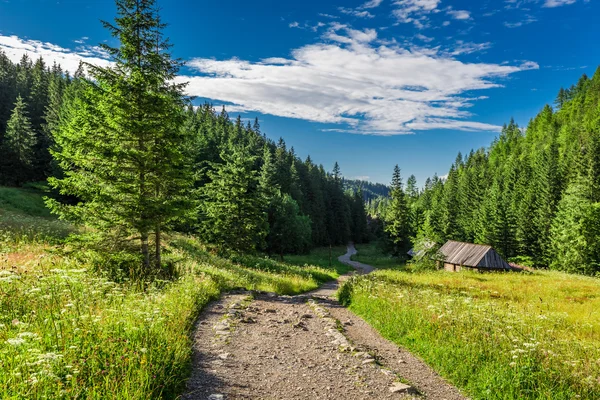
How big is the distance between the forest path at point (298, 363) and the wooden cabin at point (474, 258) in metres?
33.7

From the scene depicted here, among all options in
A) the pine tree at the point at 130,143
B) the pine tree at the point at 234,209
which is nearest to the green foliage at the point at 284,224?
the pine tree at the point at 234,209

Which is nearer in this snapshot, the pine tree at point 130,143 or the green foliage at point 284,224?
the pine tree at point 130,143

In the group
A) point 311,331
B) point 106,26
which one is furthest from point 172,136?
point 311,331

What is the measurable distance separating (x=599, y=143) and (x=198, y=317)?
82.7 meters

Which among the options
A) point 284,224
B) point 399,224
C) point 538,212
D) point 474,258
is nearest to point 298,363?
point 474,258

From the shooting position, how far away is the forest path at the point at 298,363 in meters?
5.92

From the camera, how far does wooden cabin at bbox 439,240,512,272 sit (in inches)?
1651

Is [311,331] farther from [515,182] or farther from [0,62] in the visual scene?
[0,62]

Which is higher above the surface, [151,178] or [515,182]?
[515,182]

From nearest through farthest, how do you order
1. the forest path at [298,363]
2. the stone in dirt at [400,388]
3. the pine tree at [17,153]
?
the forest path at [298,363]
the stone in dirt at [400,388]
the pine tree at [17,153]

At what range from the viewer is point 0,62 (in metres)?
96.4

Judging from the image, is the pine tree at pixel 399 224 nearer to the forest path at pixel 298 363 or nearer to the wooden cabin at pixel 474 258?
the wooden cabin at pixel 474 258

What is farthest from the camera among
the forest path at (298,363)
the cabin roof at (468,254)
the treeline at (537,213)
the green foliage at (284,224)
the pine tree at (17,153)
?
the green foliage at (284,224)

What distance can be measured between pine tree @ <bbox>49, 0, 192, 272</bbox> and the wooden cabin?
34628 mm
